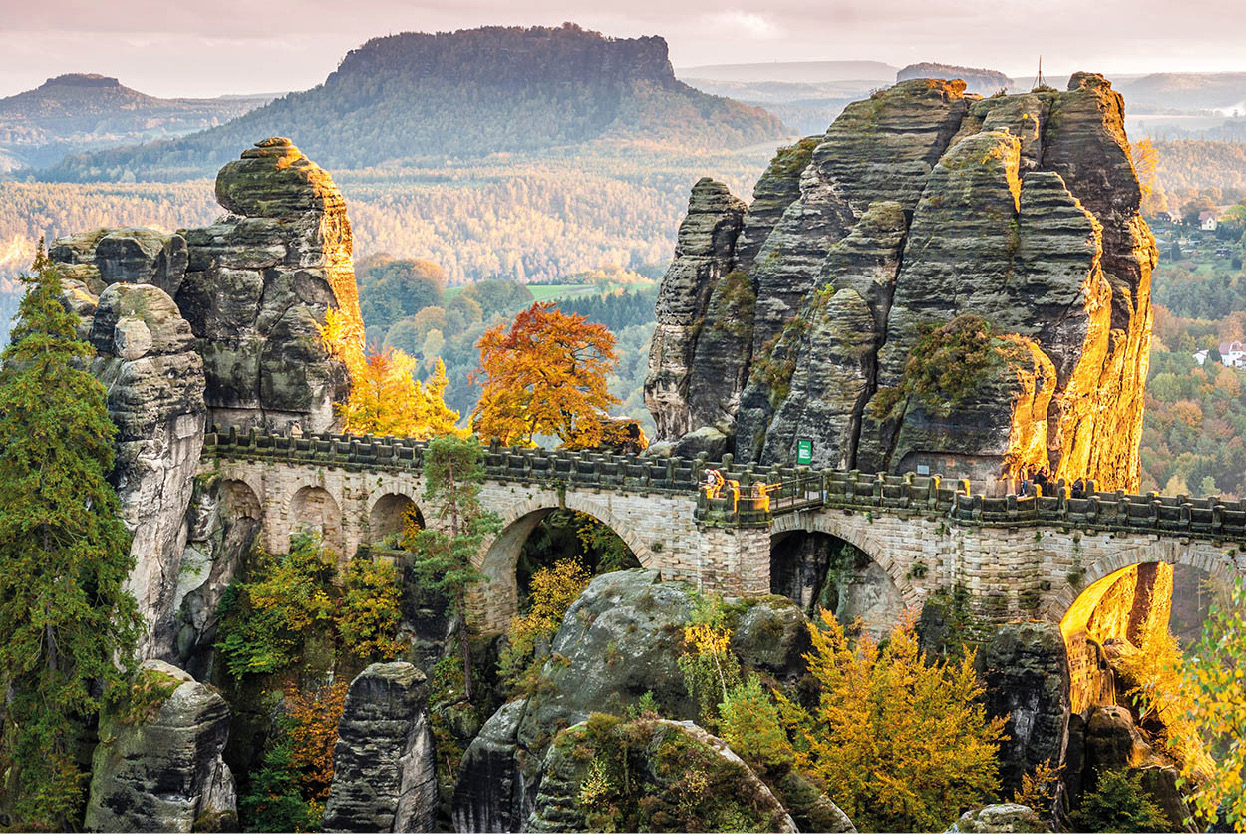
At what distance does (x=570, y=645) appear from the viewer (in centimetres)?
5253

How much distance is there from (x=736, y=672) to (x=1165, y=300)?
10571cm

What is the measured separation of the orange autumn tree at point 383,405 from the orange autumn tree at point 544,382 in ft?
11.7

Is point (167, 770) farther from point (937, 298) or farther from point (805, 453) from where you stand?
point (937, 298)

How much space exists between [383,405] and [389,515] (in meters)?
6.39

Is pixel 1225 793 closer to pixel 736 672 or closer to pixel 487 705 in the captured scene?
pixel 736 672

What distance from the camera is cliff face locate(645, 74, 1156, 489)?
54719 millimetres

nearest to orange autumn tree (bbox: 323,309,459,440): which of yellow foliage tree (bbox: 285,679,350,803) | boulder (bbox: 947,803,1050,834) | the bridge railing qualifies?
the bridge railing

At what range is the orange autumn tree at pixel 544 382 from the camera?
6556 cm

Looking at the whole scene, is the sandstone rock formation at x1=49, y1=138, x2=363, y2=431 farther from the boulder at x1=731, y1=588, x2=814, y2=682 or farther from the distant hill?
the distant hill

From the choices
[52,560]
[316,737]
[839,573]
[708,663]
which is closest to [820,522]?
[839,573]

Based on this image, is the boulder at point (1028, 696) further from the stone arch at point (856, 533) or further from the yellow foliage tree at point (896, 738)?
the stone arch at point (856, 533)

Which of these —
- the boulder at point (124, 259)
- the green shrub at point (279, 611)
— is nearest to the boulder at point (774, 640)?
the green shrub at point (279, 611)

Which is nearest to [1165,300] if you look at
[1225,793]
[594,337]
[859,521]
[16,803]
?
[594,337]

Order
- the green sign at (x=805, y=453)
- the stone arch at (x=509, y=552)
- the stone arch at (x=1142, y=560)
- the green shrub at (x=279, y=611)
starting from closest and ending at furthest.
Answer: the stone arch at (x=1142, y=560), the green sign at (x=805, y=453), the stone arch at (x=509, y=552), the green shrub at (x=279, y=611)
